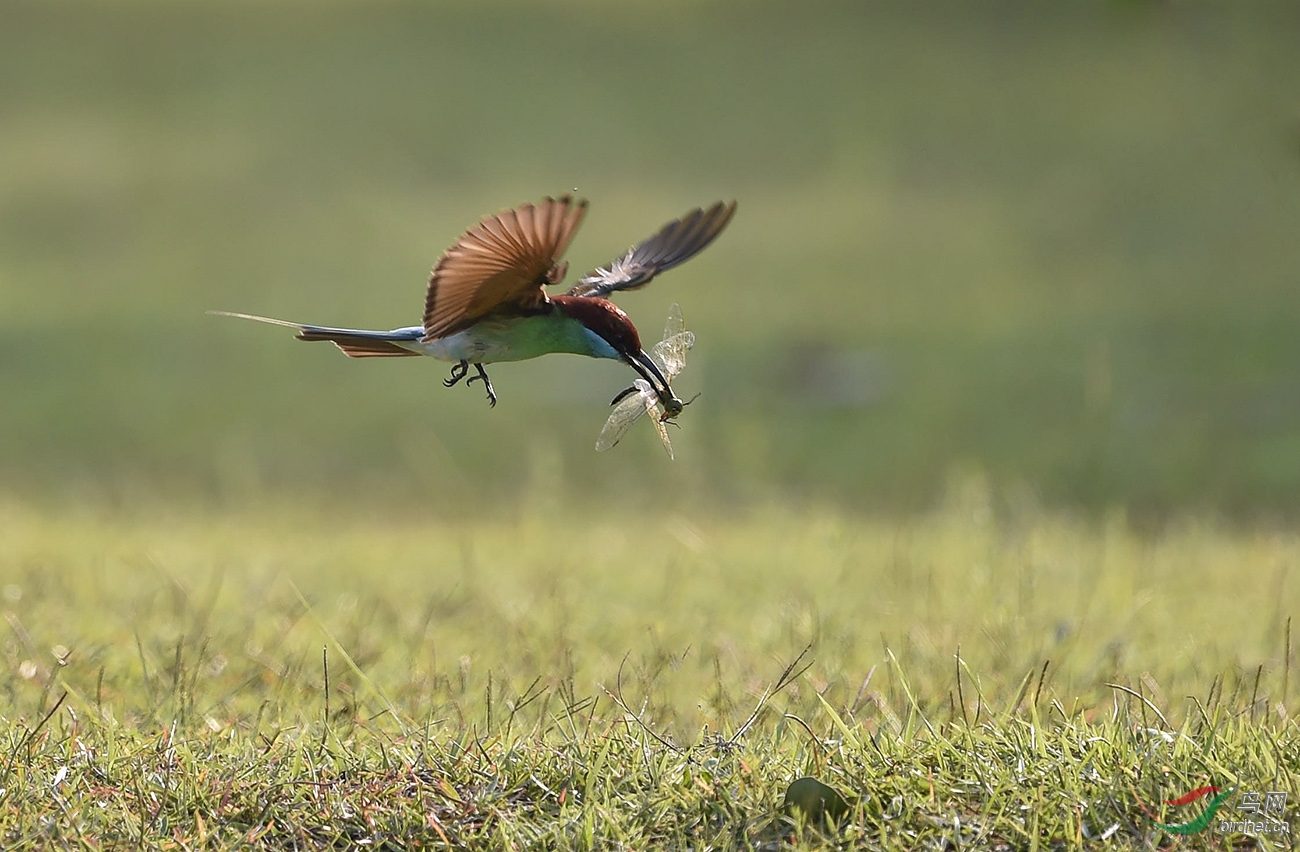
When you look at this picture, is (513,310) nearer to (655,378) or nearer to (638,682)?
(655,378)

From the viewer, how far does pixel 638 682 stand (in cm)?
383

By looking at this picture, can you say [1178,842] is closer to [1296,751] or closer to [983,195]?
[1296,751]

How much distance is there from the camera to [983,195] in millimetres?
14578

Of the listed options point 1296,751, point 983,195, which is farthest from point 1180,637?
point 983,195

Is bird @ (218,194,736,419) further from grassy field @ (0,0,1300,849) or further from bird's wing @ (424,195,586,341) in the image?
grassy field @ (0,0,1300,849)

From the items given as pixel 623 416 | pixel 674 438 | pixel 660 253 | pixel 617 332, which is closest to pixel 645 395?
pixel 623 416

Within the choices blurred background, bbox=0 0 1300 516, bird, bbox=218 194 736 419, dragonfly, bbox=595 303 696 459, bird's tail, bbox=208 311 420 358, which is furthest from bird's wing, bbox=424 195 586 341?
blurred background, bbox=0 0 1300 516

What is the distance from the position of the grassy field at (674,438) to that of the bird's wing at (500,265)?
0.80 m

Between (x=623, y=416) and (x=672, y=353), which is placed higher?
(x=672, y=353)

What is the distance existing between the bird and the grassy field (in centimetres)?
69

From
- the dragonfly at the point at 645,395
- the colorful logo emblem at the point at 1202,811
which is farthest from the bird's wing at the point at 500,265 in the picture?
the colorful logo emblem at the point at 1202,811

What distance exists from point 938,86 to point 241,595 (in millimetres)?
12854

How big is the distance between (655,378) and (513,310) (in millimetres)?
260

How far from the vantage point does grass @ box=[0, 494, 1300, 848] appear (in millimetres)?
2615
